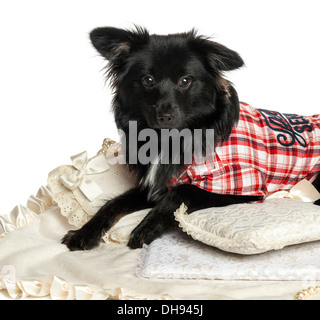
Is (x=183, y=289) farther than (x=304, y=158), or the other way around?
(x=304, y=158)

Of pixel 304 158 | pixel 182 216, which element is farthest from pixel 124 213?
pixel 304 158

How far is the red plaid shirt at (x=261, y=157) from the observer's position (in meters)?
3.37

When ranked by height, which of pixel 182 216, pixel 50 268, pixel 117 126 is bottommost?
pixel 50 268

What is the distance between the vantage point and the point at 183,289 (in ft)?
8.48

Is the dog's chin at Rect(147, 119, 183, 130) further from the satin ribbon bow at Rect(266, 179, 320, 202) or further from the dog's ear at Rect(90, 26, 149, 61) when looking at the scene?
the satin ribbon bow at Rect(266, 179, 320, 202)

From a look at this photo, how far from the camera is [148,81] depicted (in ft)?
10.8

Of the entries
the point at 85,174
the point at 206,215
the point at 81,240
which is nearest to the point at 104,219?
the point at 81,240

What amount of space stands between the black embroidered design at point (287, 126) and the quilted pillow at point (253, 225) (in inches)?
23.6

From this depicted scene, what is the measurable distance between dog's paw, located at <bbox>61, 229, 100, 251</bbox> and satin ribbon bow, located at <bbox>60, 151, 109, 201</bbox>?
417 mm

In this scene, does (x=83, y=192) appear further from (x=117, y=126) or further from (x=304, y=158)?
(x=304, y=158)

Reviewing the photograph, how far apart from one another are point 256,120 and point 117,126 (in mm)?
978

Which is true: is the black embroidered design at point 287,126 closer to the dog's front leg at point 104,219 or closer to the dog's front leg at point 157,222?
the dog's front leg at point 157,222

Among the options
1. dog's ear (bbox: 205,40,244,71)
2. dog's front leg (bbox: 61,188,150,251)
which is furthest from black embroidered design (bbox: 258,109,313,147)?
dog's front leg (bbox: 61,188,150,251)

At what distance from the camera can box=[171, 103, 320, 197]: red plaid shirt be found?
3373 millimetres
